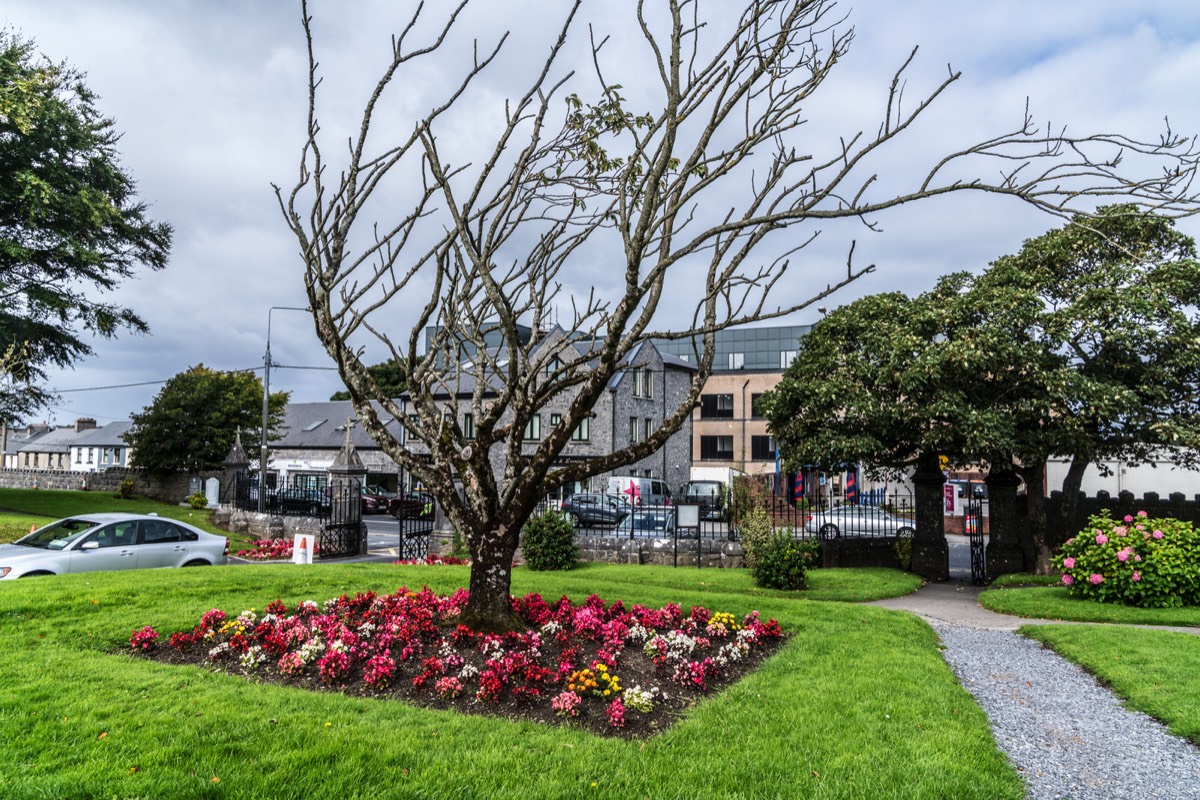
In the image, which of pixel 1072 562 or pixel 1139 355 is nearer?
pixel 1072 562

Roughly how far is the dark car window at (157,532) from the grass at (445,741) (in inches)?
262

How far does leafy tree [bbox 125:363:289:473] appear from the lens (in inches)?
1499

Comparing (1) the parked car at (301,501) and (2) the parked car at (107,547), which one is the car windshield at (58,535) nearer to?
(2) the parked car at (107,547)

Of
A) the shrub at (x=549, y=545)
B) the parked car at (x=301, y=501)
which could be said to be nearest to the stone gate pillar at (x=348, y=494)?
the parked car at (x=301, y=501)

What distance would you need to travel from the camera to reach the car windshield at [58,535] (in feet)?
42.9

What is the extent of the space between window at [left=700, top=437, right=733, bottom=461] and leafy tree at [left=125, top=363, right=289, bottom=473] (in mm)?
29941

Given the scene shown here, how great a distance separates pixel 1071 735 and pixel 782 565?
8547 mm

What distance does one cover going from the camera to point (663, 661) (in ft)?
23.0

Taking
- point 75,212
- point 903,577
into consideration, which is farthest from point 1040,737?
point 75,212

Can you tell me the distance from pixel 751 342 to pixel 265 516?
154 feet

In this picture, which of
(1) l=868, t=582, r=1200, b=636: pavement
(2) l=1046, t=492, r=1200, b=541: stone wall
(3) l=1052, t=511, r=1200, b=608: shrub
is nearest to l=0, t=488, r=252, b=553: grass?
(1) l=868, t=582, r=1200, b=636: pavement

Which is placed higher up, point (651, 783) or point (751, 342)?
point (751, 342)

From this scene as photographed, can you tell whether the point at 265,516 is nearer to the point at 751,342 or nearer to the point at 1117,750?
the point at 1117,750

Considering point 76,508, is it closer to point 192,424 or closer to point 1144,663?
point 192,424
